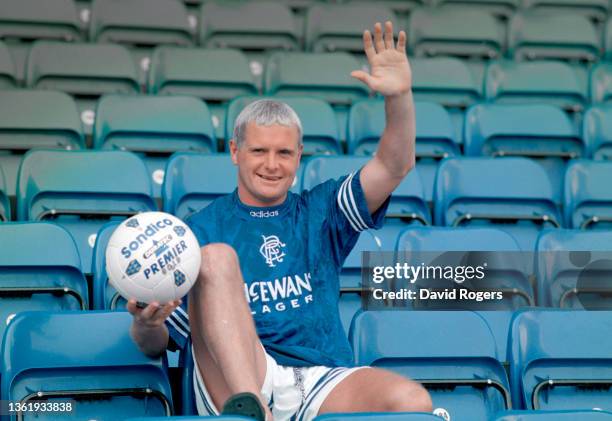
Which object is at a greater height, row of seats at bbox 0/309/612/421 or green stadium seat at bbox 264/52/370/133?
green stadium seat at bbox 264/52/370/133

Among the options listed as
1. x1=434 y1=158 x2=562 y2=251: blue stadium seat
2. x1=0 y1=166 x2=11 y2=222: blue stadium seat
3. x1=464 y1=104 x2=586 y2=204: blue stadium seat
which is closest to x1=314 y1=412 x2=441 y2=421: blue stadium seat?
x1=434 y1=158 x2=562 y2=251: blue stadium seat

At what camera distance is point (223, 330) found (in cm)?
271

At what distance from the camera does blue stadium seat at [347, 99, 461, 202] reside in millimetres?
4969

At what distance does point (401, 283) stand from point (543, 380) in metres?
0.72

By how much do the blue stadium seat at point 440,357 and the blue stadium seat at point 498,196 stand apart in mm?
1097

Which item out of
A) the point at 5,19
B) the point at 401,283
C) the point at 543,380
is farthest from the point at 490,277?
the point at 5,19

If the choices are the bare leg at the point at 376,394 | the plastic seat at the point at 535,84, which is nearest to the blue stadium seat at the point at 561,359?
the bare leg at the point at 376,394

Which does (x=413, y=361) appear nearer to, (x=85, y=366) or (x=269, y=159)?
(x=269, y=159)

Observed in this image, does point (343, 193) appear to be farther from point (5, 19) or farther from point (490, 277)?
point (5, 19)

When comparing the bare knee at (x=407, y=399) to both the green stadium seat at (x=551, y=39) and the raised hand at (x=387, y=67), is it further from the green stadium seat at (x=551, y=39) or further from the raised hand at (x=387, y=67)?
the green stadium seat at (x=551, y=39)

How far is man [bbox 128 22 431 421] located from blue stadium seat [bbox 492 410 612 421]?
0.85ft

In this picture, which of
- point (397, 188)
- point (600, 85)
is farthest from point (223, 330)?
point (600, 85)

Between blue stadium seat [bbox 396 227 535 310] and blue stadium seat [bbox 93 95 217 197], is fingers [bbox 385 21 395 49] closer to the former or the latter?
blue stadium seat [bbox 396 227 535 310]

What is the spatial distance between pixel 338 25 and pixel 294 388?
3515 millimetres
